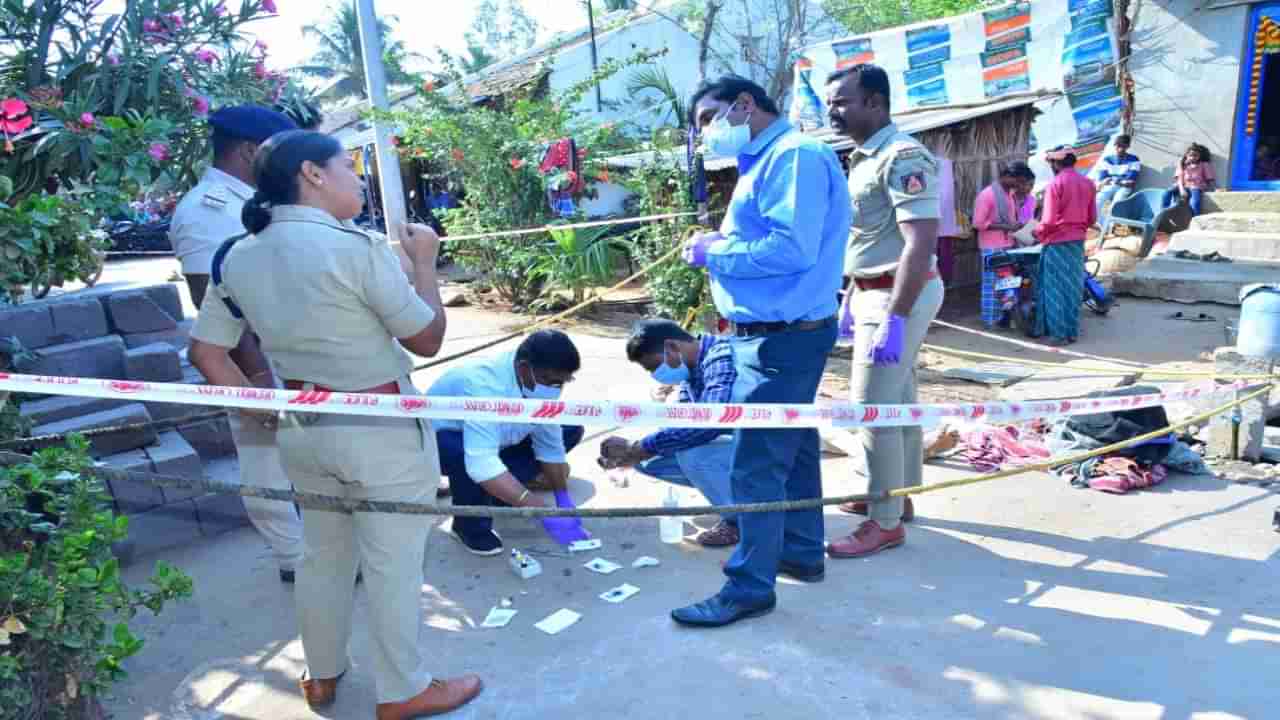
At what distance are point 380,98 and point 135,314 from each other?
15.4ft

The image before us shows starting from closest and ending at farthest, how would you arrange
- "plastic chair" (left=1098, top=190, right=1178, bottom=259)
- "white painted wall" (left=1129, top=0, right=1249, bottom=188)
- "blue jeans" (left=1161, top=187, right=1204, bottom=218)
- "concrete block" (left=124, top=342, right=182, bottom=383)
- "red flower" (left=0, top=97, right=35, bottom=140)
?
"red flower" (left=0, top=97, right=35, bottom=140) → "concrete block" (left=124, top=342, right=182, bottom=383) → "white painted wall" (left=1129, top=0, right=1249, bottom=188) → "blue jeans" (left=1161, top=187, right=1204, bottom=218) → "plastic chair" (left=1098, top=190, right=1178, bottom=259)

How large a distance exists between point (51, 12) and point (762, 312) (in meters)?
2.82

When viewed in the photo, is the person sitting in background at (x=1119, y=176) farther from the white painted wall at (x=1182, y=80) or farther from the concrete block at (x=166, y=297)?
the concrete block at (x=166, y=297)

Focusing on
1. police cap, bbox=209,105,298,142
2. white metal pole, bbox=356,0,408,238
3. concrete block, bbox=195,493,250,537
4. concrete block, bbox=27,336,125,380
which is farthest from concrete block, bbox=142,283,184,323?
white metal pole, bbox=356,0,408,238

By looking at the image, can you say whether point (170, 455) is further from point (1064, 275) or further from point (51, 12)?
point (1064, 275)

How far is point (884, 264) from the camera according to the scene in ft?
11.1

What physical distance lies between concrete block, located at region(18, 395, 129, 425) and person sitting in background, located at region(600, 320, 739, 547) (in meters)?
2.38

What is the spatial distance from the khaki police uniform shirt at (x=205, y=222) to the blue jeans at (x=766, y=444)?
1.83 m

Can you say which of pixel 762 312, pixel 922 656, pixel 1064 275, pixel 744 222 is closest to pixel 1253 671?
pixel 922 656

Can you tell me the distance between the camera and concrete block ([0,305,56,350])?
4238 millimetres

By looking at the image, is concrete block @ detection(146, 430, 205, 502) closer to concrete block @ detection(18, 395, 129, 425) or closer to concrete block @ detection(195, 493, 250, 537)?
concrete block @ detection(195, 493, 250, 537)

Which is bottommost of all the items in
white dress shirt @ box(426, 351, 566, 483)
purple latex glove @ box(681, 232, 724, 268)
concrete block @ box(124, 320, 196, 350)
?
white dress shirt @ box(426, 351, 566, 483)

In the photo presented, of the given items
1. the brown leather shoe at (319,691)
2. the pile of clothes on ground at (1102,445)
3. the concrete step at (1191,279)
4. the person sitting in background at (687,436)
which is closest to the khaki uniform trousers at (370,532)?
the brown leather shoe at (319,691)

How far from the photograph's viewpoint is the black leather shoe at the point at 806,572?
3.28m
